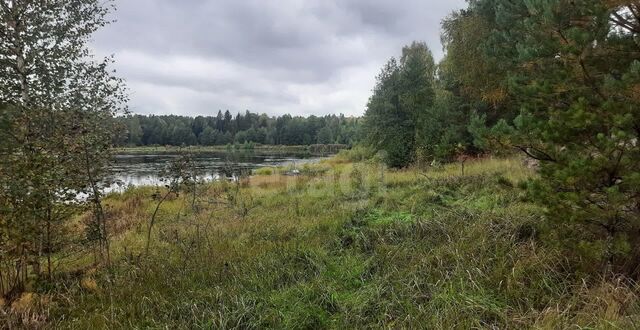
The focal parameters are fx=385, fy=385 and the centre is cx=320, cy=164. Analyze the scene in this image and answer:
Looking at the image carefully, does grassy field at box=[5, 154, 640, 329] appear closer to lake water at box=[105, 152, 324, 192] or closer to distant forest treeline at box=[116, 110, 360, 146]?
lake water at box=[105, 152, 324, 192]

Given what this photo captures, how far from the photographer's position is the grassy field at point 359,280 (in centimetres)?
333

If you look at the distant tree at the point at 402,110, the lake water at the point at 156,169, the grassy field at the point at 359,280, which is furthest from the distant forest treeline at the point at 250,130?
the grassy field at the point at 359,280

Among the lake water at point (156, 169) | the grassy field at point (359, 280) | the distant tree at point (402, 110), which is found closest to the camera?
the grassy field at point (359, 280)

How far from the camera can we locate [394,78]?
20.2 meters

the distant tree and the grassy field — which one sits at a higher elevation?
the distant tree

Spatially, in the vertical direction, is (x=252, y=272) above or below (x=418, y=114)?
below

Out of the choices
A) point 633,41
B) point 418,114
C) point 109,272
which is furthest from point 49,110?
point 418,114

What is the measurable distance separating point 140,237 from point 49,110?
9.81ft

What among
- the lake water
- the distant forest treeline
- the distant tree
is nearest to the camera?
the lake water

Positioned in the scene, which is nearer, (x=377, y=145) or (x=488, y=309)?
(x=488, y=309)

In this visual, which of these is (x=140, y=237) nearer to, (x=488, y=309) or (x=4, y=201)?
(x=4, y=201)

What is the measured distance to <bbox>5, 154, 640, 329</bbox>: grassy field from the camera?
333cm

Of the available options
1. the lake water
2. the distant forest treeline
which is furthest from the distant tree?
the distant forest treeline

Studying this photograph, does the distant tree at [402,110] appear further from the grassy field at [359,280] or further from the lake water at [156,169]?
the grassy field at [359,280]
